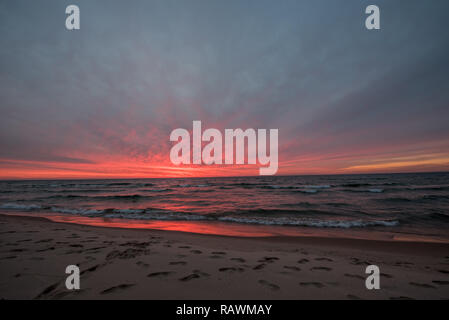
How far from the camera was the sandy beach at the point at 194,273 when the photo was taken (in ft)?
8.20

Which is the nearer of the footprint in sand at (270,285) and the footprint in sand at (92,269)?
the footprint in sand at (270,285)

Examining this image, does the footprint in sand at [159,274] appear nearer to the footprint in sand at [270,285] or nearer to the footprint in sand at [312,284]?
the footprint in sand at [270,285]

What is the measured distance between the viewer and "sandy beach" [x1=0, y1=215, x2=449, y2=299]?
250 centimetres

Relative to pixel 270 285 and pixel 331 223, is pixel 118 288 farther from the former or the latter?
pixel 331 223

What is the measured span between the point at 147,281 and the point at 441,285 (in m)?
5.32

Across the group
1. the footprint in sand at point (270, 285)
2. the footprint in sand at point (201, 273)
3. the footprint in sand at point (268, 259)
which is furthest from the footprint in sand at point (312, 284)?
the footprint in sand at point (201, 273)

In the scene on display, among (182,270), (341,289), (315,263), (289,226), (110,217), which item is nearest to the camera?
(341,289)

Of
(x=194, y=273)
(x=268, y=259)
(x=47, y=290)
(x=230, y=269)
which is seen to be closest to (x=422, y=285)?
(x=268, y=259)

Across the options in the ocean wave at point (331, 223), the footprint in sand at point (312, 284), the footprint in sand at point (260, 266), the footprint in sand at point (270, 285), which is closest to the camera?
the footprint in sand at point (270, 285)

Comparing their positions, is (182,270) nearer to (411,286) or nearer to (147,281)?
(147,281)

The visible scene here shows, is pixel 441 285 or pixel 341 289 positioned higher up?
pixel 341 289

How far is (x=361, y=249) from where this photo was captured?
5418 mm

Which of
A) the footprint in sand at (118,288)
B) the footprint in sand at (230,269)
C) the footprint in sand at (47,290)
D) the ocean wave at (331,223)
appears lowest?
A: the ocean wave at (331,223)
